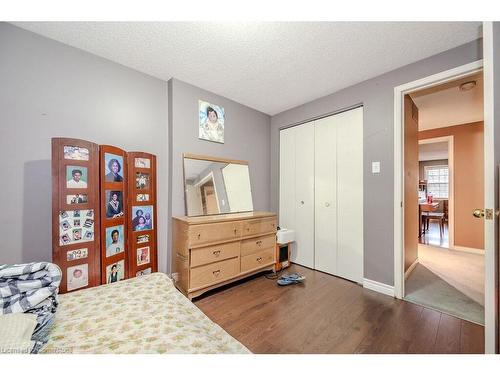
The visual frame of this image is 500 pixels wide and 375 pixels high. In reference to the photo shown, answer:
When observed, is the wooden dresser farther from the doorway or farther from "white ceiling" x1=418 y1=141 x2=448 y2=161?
"white ceiling" x1=418 y1=141 x2=448 y2=161

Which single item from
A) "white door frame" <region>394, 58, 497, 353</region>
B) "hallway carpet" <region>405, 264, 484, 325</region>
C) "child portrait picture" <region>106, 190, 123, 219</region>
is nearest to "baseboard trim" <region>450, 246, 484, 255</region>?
"hallway carpet" <region>405, 264, 484, 325</region>

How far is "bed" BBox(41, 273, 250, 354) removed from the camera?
0.85 metres

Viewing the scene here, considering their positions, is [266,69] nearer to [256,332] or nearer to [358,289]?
[256,332]

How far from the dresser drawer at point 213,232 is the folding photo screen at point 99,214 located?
1.36ft

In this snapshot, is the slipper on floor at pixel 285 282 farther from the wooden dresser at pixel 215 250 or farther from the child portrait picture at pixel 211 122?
the child portrait picture at pixel 211 122

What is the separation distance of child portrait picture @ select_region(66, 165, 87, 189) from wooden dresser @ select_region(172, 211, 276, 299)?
2.81 ft

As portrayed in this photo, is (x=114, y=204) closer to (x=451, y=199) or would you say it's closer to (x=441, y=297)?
(x=441, y=297)

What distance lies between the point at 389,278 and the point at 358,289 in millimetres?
333

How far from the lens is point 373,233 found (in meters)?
2.20

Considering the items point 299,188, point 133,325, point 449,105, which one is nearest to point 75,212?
point 133,325

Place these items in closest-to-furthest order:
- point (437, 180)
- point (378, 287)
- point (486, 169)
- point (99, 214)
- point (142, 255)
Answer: point (486, 169) → point (99, 214) → point (142, 255) → point (378, 287) → point (437, 180)

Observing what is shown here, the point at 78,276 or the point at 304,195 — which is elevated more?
the point at 304,195

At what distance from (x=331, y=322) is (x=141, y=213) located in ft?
6.30

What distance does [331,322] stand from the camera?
1.61 meters
